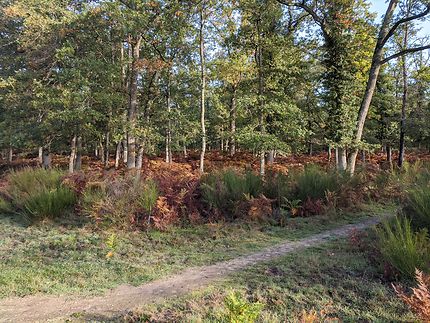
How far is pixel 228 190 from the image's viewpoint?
704cm

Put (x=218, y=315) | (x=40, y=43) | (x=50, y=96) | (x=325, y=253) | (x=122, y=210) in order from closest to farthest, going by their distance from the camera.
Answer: (x=218, y=315)
(x=325, y=253)
(x=122, y=210)
(x=50, y=96)
(x=40, y=43)

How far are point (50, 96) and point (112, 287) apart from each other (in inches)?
451

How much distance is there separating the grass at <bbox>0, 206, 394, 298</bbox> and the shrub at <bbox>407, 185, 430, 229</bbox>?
1.57 metres

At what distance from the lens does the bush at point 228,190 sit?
6832 mm

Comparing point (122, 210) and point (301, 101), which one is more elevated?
point (301, 101)

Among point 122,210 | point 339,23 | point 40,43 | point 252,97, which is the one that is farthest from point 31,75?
point 339,23

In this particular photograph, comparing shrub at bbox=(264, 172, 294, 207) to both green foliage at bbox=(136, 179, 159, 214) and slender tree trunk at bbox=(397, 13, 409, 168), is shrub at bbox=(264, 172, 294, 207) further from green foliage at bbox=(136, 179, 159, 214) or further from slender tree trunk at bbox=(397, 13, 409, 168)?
slender tree trunk at bbox=(397, 13, 409, 168)

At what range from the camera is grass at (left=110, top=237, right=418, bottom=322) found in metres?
2.98

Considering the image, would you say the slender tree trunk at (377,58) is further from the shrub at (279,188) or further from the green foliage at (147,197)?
the green foliage at (147,197)

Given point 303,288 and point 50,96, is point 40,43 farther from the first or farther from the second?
point 303,288

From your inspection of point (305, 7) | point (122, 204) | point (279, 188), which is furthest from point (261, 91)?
point (122, 204)

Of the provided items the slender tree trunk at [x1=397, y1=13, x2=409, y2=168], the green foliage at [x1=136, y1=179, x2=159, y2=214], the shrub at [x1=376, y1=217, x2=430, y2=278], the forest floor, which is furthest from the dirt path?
the slender tree trunk at [x1=397, y1=13, x2=409, y2=168]

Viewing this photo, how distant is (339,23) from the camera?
11.6 meters

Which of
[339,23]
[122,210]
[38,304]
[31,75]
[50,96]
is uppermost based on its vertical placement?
[339,23]
